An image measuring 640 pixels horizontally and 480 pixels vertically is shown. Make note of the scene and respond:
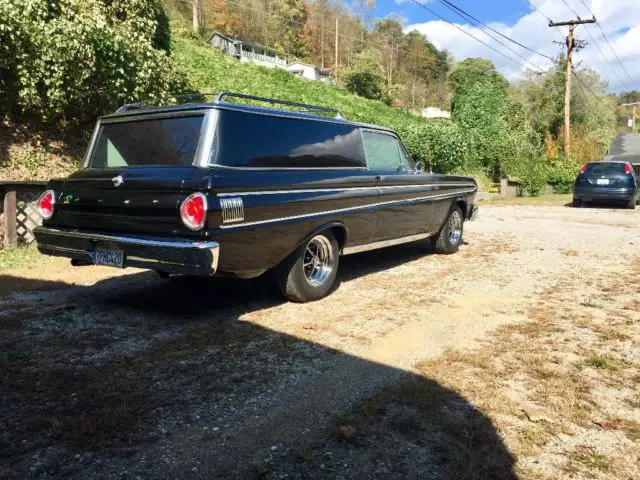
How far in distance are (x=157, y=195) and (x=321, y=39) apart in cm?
7930

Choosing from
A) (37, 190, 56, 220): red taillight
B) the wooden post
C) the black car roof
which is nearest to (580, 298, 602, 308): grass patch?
the black car roof

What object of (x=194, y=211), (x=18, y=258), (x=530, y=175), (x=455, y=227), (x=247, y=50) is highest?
(x=247, y=50)

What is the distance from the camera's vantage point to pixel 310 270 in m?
5.59

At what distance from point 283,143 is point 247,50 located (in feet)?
216

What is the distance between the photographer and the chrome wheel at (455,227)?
8.53 m

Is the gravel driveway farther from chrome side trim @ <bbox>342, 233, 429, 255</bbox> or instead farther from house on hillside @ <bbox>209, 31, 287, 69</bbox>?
house on hillside @ <bbox>209, 31, 287, 69</bbox>

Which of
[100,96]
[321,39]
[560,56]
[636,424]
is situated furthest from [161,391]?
[321,39]

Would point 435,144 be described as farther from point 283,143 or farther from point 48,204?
point 48,204

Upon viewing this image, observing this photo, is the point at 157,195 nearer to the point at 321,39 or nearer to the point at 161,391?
the point at 161,391

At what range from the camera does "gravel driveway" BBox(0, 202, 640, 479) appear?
8.66 ft

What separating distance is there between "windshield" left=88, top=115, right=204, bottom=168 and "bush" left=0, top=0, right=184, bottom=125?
5530mm

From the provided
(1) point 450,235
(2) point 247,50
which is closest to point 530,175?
(1) point 450,235

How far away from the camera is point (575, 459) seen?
8.60ft

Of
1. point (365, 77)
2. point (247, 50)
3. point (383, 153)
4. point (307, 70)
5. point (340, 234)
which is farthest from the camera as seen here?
point (307, 70)
